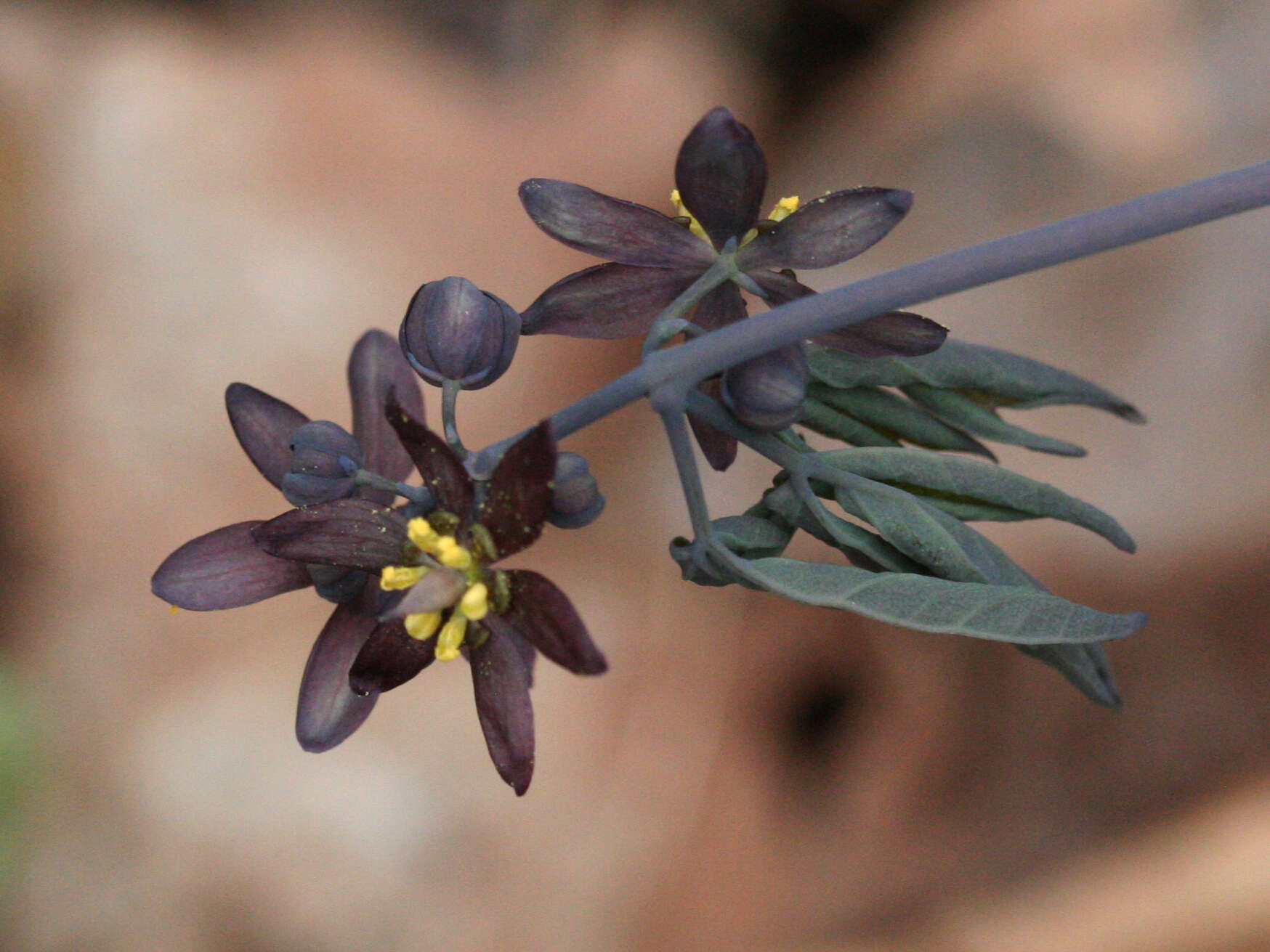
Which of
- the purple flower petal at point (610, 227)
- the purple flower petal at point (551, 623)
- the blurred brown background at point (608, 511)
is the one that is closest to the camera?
the purple flower petal at point (551, 623)

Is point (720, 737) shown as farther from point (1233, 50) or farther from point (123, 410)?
point (1233, 50)

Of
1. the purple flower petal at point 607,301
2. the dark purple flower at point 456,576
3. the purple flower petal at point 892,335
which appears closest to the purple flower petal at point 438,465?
the dark purple flower at point 456,576

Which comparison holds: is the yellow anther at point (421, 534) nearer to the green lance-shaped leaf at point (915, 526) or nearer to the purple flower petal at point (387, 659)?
the purple flower petal at point (387, 659)

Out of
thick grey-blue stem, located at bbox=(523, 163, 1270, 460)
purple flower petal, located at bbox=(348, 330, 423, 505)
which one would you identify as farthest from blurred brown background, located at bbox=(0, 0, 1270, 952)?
thick grey-blue stem, located at bbox=(523, 163, 1270, 460)

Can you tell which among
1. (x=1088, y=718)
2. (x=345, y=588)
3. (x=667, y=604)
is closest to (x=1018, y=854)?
(x=1088, y=718)

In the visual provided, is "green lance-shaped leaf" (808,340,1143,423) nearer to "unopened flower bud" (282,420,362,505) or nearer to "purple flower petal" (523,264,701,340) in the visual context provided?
"purple flower petal" (523,264,701,340)

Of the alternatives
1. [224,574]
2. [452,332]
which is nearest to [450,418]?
[452,332]

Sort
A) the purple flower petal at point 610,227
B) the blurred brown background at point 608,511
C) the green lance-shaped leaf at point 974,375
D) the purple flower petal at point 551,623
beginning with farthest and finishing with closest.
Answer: the blurred brown background at point 608,511 < the green lance-shaped leaf at point 974,375 < the purple flower petal at point 610,227 < the purple flower petal at point 551,623
